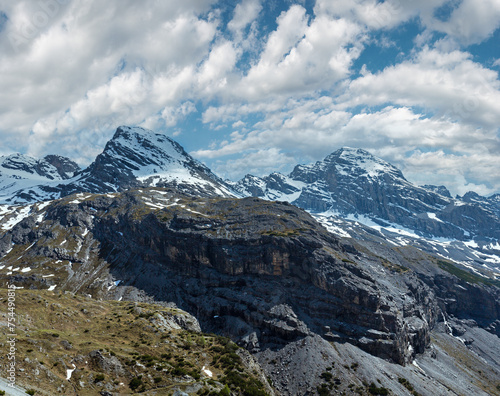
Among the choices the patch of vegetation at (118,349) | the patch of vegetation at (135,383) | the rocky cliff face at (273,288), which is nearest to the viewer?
the patch of vegetation at (118,349)

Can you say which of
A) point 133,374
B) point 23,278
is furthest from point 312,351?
point 23,278

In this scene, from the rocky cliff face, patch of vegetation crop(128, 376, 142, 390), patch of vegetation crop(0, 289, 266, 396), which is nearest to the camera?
patch of vegetation crop(0, 289, 266, 396)

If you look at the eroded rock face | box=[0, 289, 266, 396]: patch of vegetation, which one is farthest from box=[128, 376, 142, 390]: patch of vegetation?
the eroded rock face

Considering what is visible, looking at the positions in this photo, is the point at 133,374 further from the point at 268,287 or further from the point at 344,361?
the point at 268,287

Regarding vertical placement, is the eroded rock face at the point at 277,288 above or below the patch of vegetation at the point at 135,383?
above

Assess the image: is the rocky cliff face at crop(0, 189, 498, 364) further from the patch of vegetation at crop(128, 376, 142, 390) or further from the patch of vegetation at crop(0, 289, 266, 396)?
the patch of vegetation at crop(128, 376, 142, 390)

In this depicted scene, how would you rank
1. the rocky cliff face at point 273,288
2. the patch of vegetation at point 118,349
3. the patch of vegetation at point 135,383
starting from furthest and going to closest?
the rocky cliff face at point 273,288 → the patch of vegetation at point 135,383 → the patch of vegetation at point 118,349

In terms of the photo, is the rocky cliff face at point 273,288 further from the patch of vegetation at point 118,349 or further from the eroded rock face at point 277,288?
the patch of vegetation at point 118,349

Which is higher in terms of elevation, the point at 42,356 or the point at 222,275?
the point at 222,275

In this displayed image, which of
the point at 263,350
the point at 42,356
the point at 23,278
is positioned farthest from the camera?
the point at 23,278

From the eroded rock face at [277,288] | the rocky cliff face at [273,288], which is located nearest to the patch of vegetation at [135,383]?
the rocky cliff face at [273,288]

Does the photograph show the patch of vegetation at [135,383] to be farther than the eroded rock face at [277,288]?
No

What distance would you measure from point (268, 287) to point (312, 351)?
41.7 m

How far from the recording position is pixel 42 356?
162 ft
